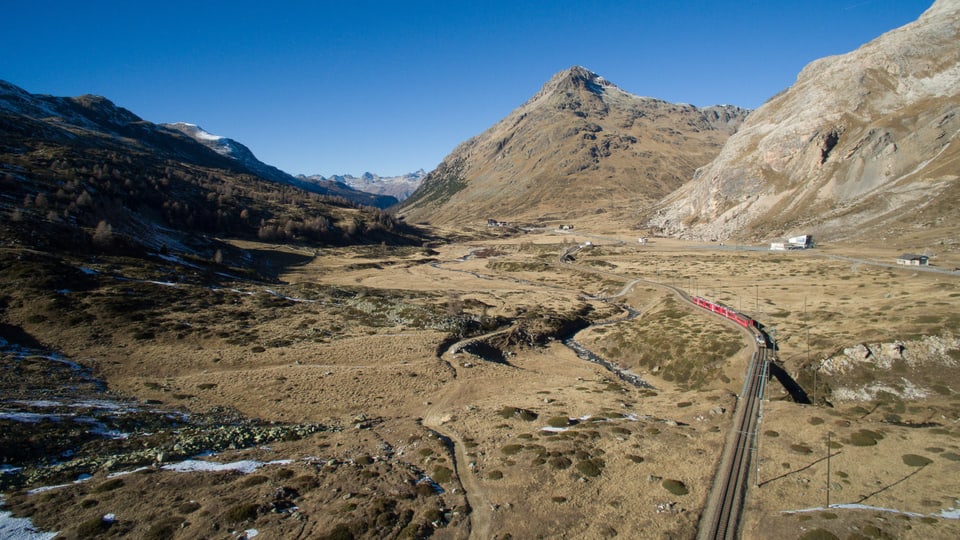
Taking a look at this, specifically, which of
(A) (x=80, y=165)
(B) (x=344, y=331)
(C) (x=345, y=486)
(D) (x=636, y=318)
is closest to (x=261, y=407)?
(C) (x=345, y=486)

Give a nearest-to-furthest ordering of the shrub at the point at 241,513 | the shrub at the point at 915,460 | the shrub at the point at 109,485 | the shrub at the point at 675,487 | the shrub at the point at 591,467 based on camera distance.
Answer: the shrub at the point at 241,513
the shrub at the point at 109,485
the shrub at the point at 675,487
the shrub at the point at 915,460
the shrub at the point at 591,467

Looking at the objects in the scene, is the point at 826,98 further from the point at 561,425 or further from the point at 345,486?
the point at 345,486

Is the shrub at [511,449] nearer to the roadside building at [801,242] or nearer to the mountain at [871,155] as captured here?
the mountain at [871,155]

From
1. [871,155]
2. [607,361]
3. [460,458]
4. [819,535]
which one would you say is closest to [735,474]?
[819,535]

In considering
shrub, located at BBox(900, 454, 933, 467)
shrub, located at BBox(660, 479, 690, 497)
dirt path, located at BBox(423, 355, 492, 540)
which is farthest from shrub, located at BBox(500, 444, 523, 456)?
shrub, located at BBox(900, 454, 933, 467)

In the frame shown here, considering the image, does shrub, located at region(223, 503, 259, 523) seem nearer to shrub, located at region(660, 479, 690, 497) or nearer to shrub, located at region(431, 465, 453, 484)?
shrub, located at region(431, 465, 453, 484)

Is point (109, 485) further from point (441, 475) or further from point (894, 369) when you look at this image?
point (894, 369)

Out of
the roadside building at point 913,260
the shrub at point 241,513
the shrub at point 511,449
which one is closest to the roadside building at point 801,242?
the roadside building at point 913,260
